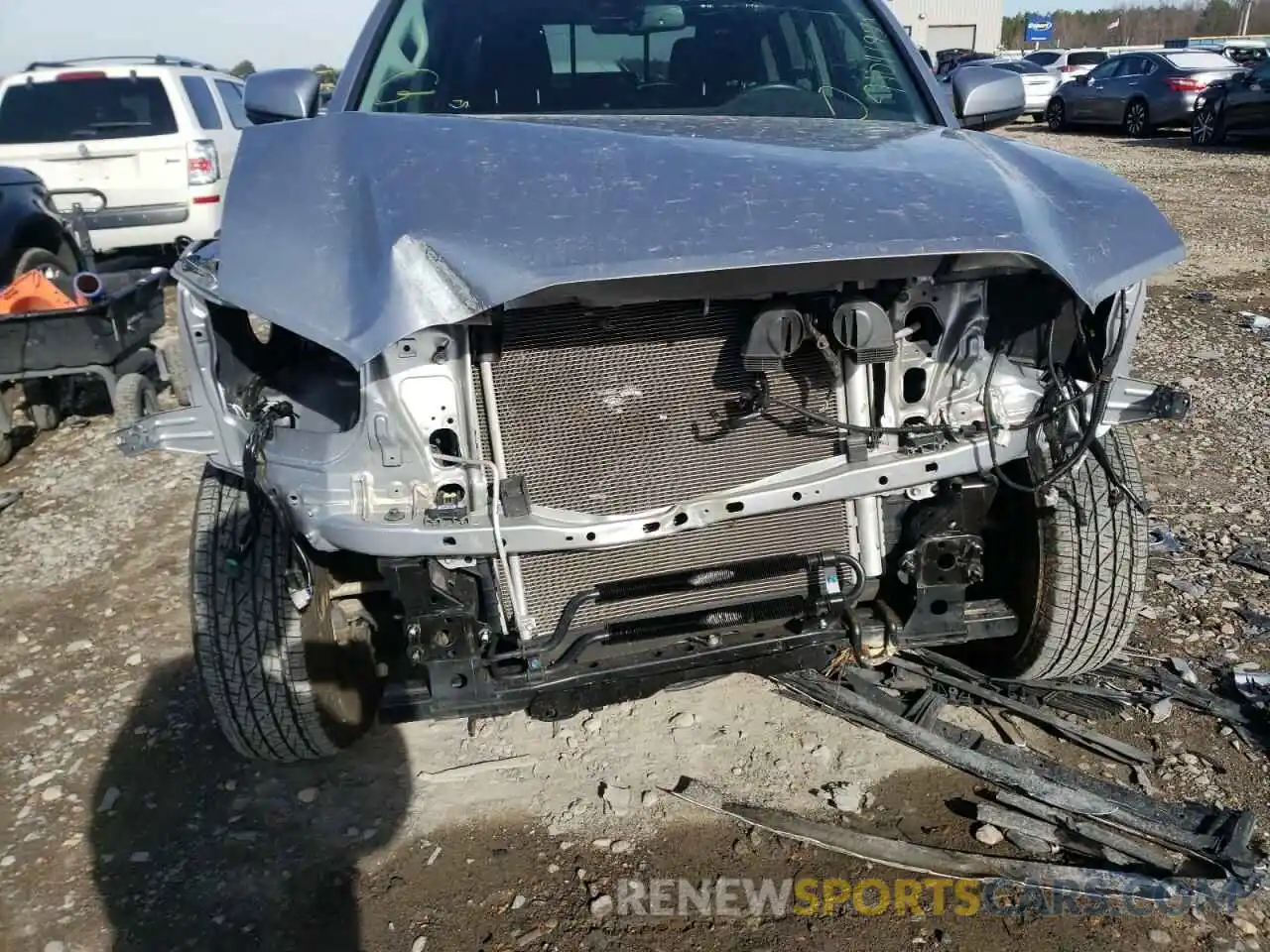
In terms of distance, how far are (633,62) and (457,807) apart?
92.6 inches

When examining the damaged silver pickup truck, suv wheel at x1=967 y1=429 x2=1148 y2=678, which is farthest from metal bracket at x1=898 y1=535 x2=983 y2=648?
suv wheel at x1=967 y1=429 x2=1148 y2=678

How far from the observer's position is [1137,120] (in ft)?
56.2

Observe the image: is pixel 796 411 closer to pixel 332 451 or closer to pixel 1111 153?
pixel 332 451

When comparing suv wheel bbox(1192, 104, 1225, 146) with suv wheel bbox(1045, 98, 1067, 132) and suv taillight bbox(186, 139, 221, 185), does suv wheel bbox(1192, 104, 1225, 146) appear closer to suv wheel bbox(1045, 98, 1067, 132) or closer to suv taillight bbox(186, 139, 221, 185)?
suv wheel bbox(1045, 98, 1067, 132)

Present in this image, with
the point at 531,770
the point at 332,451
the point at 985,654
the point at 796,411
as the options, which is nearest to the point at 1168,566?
the point at 985,654

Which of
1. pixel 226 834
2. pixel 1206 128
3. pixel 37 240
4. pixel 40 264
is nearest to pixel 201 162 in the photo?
pixel 37 240

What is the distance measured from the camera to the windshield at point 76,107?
775 cm

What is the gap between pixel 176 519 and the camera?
448 cm

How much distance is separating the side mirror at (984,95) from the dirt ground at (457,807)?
5.80ft

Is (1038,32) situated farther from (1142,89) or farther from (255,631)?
(255,631)

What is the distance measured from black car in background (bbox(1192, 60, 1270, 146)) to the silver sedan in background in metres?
0.83

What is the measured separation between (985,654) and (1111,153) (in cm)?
1444

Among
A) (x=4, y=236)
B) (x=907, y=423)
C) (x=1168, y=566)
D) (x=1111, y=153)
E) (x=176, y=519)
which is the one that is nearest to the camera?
(x=907, y=423)

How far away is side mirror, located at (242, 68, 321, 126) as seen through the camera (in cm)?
332
